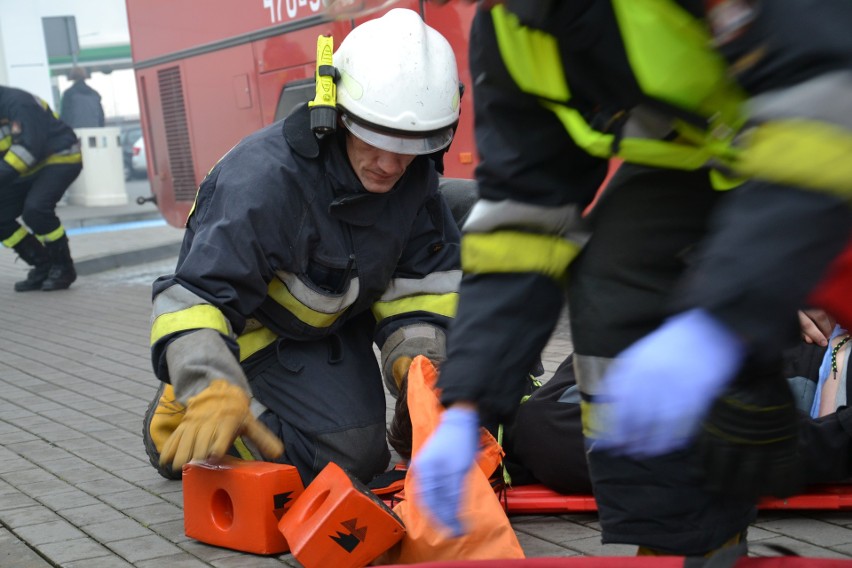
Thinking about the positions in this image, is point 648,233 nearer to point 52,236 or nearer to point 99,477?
point 99,477

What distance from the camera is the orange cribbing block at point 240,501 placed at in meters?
3.06

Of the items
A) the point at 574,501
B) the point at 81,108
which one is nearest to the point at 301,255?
the point at 574,501

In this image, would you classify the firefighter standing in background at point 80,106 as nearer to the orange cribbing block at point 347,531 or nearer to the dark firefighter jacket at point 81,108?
the dark firefighter jacket at point 81,108

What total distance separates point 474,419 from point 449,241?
228cm

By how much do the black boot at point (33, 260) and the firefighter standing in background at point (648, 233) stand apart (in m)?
8.19

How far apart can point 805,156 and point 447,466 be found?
63cm

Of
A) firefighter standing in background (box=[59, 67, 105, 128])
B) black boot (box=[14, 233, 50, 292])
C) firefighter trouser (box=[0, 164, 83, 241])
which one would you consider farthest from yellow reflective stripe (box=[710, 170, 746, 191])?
firefighter standing in background (box=[59, 67, 105, 128])

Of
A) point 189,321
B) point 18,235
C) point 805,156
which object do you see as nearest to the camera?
point 805,156

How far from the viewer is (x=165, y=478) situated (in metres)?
3.93

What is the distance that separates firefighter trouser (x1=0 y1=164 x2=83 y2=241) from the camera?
917cm

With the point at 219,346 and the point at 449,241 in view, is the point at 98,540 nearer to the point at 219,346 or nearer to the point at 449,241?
the point at 219,346

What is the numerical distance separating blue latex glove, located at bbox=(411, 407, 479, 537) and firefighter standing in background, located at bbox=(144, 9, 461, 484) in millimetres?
1360

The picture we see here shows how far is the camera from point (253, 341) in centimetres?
366

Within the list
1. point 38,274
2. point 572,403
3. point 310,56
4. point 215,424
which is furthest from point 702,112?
point 38,274
